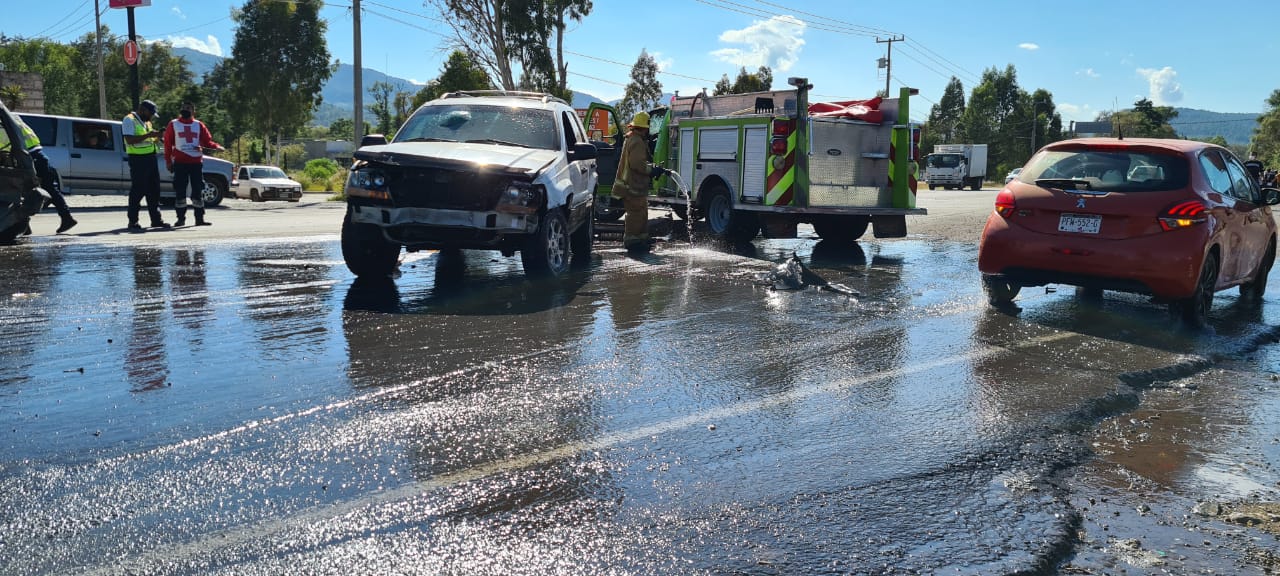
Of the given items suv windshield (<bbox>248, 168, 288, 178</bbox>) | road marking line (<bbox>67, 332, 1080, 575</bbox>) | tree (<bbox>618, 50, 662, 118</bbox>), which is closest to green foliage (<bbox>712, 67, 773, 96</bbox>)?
tree (<bbox>618, 50, 662, 118</bbox>)

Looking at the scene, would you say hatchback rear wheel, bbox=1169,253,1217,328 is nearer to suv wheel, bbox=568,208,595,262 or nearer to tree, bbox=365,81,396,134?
suv wheel, bbox=568,208,595,262

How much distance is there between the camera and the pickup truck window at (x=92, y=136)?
1995cm

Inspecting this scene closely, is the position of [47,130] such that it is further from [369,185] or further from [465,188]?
[465,188]

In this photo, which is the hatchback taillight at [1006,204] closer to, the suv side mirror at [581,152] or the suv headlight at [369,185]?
the suv side mirror at [581,152]

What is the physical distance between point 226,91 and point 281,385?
55.5 metres

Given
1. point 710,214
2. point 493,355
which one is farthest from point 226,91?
point 493,355

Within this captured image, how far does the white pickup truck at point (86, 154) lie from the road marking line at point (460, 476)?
58.2 ft

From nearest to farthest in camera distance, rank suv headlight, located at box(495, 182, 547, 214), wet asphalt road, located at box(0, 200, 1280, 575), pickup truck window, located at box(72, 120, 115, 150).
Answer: wet asphalt road, located at box(0, 200, 1280, 575)
suv headlight, located at box(495, 182, 547, 214)
pickup truck window, located at box(72, 120, 115, 150)

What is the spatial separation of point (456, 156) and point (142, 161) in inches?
277

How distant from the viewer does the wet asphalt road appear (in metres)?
3.22

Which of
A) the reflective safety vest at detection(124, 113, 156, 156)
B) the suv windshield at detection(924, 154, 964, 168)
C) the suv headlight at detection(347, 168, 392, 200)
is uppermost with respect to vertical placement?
the suv windshield at detection(924, 154, 964, 168)

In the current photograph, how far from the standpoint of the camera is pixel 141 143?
44.2 feet

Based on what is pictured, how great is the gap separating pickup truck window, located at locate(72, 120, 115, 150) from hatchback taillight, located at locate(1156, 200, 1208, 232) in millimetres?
19244

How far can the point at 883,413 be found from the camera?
5.01 metres
